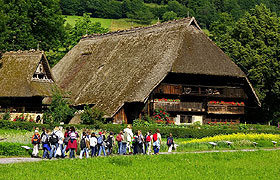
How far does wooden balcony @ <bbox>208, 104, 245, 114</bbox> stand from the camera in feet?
196

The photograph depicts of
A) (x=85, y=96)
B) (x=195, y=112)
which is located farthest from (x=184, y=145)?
(x=85, y=96)

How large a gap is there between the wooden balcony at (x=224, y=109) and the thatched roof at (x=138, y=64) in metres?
3.78

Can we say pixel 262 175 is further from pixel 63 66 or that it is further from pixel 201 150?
pixel 63 66

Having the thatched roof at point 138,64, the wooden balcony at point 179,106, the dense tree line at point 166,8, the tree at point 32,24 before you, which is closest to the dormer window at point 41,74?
the thatched roof at point 138,64

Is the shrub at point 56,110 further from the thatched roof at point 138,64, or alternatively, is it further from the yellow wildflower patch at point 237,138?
the yellow wildflower patch at point 237,138

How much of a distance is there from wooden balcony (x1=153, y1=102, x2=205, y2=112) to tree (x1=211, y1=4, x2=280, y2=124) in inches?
564

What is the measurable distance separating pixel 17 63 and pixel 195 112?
19.0 metres

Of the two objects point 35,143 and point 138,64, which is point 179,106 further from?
point 35,143

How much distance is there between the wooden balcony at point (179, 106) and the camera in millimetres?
57625

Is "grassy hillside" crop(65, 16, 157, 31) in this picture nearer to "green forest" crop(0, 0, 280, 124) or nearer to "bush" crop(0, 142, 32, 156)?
"green forest" crop(0, 0, 280, 124)

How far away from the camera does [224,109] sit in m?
60.7

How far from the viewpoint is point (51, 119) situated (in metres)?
59.1

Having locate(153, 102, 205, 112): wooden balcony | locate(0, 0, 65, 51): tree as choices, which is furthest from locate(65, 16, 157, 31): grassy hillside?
locate(153, 102, 205, 112): wooden balcony

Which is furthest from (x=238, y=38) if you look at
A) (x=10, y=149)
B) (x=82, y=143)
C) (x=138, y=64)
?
(x=10, y=149)
